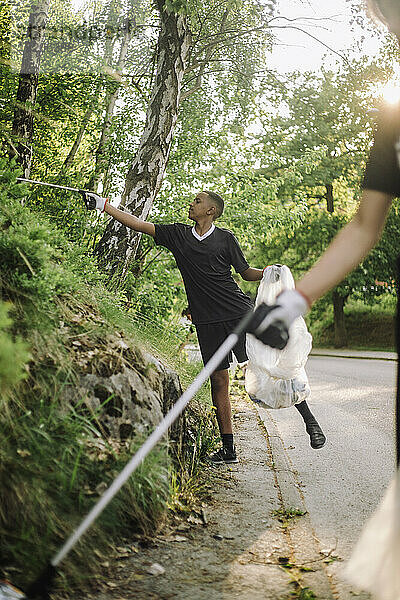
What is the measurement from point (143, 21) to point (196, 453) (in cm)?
1072

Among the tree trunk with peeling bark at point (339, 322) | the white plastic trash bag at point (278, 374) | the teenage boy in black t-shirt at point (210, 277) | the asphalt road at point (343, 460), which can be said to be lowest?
the tree trunk with peeling bark at point (339, 322)

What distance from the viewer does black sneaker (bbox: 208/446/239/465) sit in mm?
5117

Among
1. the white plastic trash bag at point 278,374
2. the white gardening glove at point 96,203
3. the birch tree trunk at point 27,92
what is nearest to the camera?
the white plastic trash bag at point 278,374

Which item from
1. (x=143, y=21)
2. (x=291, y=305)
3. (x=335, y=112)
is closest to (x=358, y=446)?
(x=291, y=305)

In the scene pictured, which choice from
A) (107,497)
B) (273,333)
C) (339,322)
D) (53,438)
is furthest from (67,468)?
(339,322)

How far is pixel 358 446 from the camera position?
6.52 m

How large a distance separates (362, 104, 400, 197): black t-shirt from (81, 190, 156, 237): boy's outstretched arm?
3620 millimetres

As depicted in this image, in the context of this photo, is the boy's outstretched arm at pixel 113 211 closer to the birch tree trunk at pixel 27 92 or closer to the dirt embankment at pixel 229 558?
the birch tree trunk at pixel 27 92

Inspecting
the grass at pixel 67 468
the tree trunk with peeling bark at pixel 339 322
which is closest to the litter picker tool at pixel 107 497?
the grass at pixel 67 468

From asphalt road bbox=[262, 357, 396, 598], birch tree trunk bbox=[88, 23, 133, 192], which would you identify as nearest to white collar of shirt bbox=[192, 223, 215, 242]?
asphalt road bbox=[262, 357, 396, 598]

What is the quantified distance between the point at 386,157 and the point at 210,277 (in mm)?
3357

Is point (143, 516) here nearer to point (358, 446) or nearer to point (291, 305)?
point (291, 305)

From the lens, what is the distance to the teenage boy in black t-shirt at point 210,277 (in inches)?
209

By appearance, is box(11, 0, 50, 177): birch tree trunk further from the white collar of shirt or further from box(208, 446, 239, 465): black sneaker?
box(208, 446, 239, 465): black sneaker
